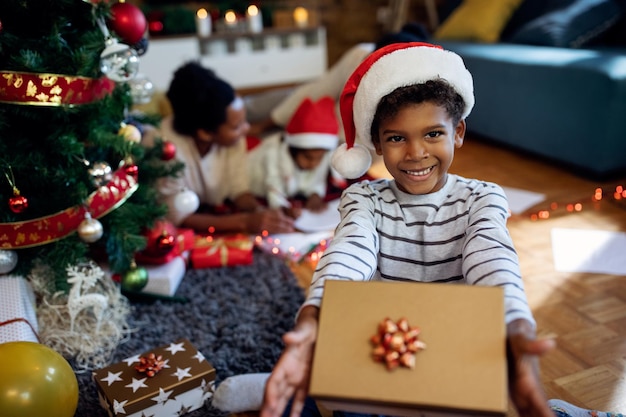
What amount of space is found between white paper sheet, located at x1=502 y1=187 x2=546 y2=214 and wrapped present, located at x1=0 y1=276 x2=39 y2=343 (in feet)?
5.00

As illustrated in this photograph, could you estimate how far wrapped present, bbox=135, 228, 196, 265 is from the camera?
5.30 feet

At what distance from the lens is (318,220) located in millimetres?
1984

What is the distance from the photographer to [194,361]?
1.15 m

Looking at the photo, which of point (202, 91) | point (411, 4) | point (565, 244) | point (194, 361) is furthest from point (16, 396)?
point (411, 4)

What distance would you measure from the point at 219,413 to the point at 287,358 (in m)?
0.50

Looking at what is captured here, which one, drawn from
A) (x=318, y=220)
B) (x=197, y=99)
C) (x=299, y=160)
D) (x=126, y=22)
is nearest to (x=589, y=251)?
(x=318, y=220)

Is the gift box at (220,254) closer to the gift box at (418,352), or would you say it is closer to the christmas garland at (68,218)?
the christmas garland at (68,218)

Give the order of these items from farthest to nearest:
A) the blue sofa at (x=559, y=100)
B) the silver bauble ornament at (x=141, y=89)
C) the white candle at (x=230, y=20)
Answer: the white candle at (x=230, y=20)
the blue sofa at (x=559, y=100)
the silver bauble ornament at (x=141, y=89)

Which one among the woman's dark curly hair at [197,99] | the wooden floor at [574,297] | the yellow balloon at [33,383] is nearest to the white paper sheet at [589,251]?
the wooden floor at [574,297]

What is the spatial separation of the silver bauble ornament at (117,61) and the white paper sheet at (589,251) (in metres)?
1.25

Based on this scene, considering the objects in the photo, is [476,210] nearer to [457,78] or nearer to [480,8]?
[457,78]

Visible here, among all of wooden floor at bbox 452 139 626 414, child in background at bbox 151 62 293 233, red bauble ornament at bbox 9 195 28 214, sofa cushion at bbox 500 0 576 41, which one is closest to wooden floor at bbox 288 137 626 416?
wooden floor at bbox 452 139 626 414

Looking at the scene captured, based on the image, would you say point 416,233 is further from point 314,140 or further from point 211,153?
point 211,153

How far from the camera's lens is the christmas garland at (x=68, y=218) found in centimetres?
127
